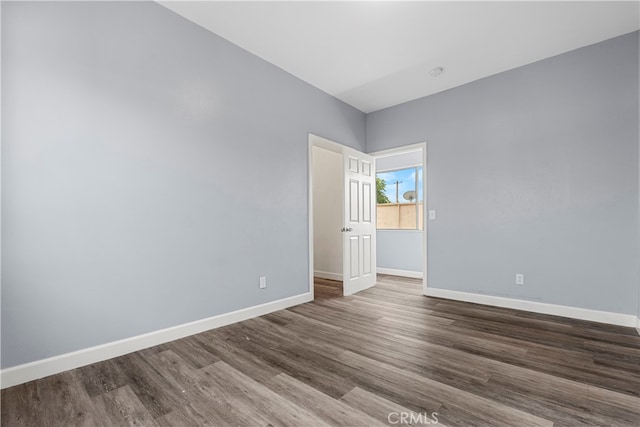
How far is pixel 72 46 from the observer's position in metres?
1.90

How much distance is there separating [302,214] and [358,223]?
100 centimetres

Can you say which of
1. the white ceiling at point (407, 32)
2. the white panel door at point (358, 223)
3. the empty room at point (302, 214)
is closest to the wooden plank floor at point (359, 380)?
the empty room at point (302, 214)

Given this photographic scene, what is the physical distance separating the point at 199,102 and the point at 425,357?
2.85 metres

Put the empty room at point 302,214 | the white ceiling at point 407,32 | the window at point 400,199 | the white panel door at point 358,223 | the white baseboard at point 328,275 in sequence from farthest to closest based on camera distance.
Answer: the window at point 400,199
the white baseboard at point 328,275
the white panel door at point 358,223
the white ceiling at point 407,32
the empty room at point 302,214

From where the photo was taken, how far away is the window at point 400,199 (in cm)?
529

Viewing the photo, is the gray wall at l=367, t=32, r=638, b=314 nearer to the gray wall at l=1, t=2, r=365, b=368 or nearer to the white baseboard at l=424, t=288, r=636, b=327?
the white baseboard at l=424, t=288, r=636, b=327

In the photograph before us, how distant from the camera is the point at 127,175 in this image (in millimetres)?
2121

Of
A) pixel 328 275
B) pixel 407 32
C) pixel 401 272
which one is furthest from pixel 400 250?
pixel 407 32

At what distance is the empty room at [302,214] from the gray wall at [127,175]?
15 mm

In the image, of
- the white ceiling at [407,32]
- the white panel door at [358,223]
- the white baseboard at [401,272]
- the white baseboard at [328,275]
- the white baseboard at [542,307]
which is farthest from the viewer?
the white baseboard at [401,272]

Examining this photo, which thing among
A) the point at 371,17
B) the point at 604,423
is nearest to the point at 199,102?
the point at 371,17

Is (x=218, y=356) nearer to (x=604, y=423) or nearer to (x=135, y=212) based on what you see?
(x=135, y=212)

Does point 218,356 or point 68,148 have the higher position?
point 68,148

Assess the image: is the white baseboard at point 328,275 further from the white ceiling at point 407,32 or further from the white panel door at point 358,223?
the white ceiling at point 407,32
